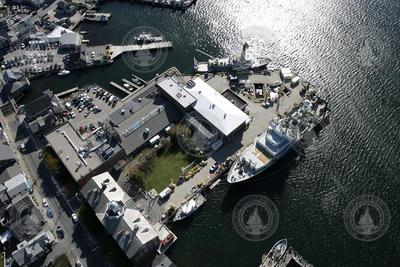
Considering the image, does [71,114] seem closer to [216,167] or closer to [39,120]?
[39,120]

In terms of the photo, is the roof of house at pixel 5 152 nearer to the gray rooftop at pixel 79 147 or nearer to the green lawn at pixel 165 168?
the gray rooftop at pixel 79 147

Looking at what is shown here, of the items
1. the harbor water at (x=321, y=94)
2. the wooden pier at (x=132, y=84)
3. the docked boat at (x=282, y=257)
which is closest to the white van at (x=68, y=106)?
the harbor water at (x=321, y=94)

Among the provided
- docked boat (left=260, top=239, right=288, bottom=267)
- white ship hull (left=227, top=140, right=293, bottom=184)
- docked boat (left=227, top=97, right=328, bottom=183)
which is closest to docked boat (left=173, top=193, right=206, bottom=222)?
white ship hull (left=227, top=140, right=293, bottom=184)

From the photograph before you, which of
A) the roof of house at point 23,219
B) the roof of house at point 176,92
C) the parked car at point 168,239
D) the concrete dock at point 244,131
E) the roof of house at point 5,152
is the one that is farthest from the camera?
the roof of house at point 176,92

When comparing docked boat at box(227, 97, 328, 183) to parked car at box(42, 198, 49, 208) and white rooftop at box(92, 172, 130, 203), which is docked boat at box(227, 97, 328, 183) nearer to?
white rooftop at box(92, 172, 130, 203)

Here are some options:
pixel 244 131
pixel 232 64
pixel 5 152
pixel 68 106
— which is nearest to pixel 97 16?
pixel 68 106

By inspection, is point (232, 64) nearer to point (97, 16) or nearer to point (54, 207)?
point (97, 16)

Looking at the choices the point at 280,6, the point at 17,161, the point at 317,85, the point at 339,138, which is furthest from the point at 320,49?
the point at 17,161
